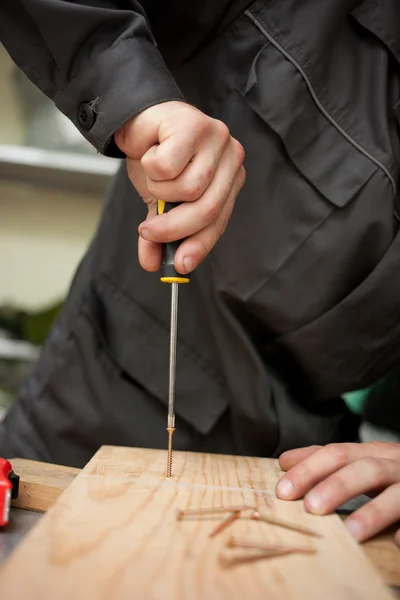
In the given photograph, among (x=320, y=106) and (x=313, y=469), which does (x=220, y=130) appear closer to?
(x=320, y=106)

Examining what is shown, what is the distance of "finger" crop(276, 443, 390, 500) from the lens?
1.99 ft

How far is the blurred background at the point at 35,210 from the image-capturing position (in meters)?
1.82

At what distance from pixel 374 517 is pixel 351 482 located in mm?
40

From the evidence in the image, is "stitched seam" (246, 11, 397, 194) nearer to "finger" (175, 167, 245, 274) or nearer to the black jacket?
the black jacket

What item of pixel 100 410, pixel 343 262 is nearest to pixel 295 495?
pixel 343 262

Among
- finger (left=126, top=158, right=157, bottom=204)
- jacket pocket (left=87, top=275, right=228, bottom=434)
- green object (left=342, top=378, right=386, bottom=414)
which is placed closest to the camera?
finger (left=126, top=158, right=157, bottom=204)

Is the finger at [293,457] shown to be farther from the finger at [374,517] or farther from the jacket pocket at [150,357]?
the jacket pocket at [150,357]

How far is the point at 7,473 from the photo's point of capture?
617 mm

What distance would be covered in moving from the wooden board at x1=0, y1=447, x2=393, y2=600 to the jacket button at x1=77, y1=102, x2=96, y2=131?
0.43 m

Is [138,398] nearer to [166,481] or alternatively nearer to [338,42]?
[166,481]

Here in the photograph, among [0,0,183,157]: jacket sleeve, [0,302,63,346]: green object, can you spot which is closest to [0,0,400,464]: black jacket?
[0,0,183,157]: jacket sleeve

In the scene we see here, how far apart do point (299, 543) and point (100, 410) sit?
25.0 inches

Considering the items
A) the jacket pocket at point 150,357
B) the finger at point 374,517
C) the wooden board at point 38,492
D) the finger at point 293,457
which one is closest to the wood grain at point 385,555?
the finger at point 374,517

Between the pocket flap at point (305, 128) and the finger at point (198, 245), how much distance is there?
0.22 m
